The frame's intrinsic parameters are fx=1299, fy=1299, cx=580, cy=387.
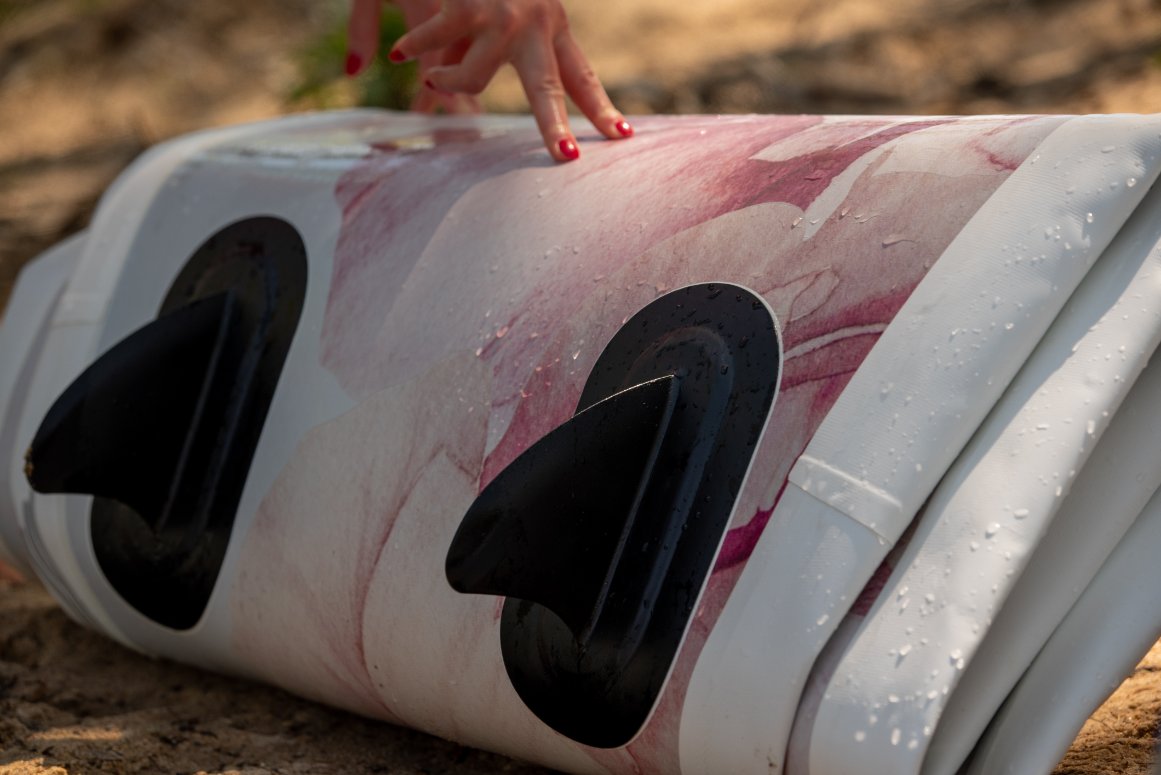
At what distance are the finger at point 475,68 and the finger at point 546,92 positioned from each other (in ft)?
0.09

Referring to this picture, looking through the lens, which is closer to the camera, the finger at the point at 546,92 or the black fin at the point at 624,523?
the black fin at the point at 624,523

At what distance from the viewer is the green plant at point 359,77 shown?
3658 millimetres

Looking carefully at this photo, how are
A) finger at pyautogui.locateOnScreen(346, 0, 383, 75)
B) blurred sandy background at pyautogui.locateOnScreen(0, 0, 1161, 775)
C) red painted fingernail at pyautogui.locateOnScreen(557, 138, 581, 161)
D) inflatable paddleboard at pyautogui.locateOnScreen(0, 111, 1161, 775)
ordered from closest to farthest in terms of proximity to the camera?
inflatable paddleboard at pyautogui.locateOnScreen(0, 111, 1161, 775), red painted fingernail at pyautogui.locateOnScreen(557, 138, 581, 161), finger at pyautogui.locateOnScreen(346, 0, 383, 75), blurred sandy background at pyautogui.locateOnScreen(0, 0, 1161, 775)

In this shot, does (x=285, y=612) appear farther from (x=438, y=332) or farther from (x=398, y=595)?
(x=438, y=332)

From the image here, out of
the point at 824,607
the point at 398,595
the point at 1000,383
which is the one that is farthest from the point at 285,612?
the point at 1000,383

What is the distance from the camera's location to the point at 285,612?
51.8 inches

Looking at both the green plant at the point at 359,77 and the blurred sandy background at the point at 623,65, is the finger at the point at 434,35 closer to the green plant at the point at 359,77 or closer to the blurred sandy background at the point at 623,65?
the blurred sandy background at the point at 623,65

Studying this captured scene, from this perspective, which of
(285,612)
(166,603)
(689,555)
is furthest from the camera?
(166,603)

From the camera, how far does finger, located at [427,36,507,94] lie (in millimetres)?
1422

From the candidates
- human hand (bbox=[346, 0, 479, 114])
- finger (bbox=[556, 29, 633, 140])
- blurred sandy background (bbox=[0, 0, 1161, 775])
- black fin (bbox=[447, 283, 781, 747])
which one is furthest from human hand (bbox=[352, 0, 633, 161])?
blurred sandy background (bbox=[0, 0, 1161, 775])

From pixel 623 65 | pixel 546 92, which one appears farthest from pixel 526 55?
pixel 623 65

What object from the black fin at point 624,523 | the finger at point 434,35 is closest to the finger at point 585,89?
the finger at point 434,35

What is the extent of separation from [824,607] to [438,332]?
1.70 ft

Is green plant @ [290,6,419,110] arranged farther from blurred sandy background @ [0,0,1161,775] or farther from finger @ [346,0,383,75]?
finger @ [346,0,383,75]
